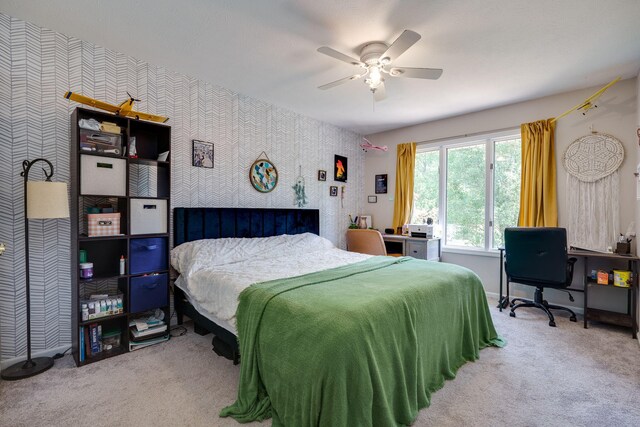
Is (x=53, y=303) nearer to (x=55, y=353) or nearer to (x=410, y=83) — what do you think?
(x=55, y=353)

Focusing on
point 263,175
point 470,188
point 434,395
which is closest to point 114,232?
point 263,175

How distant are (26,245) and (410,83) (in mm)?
3754

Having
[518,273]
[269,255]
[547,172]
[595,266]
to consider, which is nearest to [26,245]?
[269,255]

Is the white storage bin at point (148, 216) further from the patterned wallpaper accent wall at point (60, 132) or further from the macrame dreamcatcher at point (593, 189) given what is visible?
the macrame dreamcatcher at point (593, 189)

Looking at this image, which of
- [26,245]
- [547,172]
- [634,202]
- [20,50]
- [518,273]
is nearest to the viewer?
[26,245]

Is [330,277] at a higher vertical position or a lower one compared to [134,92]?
lower

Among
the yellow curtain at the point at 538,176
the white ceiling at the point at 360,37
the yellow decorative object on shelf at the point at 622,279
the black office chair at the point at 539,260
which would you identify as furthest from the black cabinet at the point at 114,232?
the yellow decorative object on shelf at the point at 622,279

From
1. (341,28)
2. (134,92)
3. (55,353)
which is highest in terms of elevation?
(341,28)

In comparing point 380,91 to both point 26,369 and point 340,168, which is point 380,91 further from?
point 26,369

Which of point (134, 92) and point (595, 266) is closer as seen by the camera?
point (134, 92)

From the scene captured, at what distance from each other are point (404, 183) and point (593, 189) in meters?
2.37

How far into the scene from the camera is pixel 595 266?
3410 millimetres

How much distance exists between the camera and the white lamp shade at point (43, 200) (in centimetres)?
204

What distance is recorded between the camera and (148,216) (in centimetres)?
261
